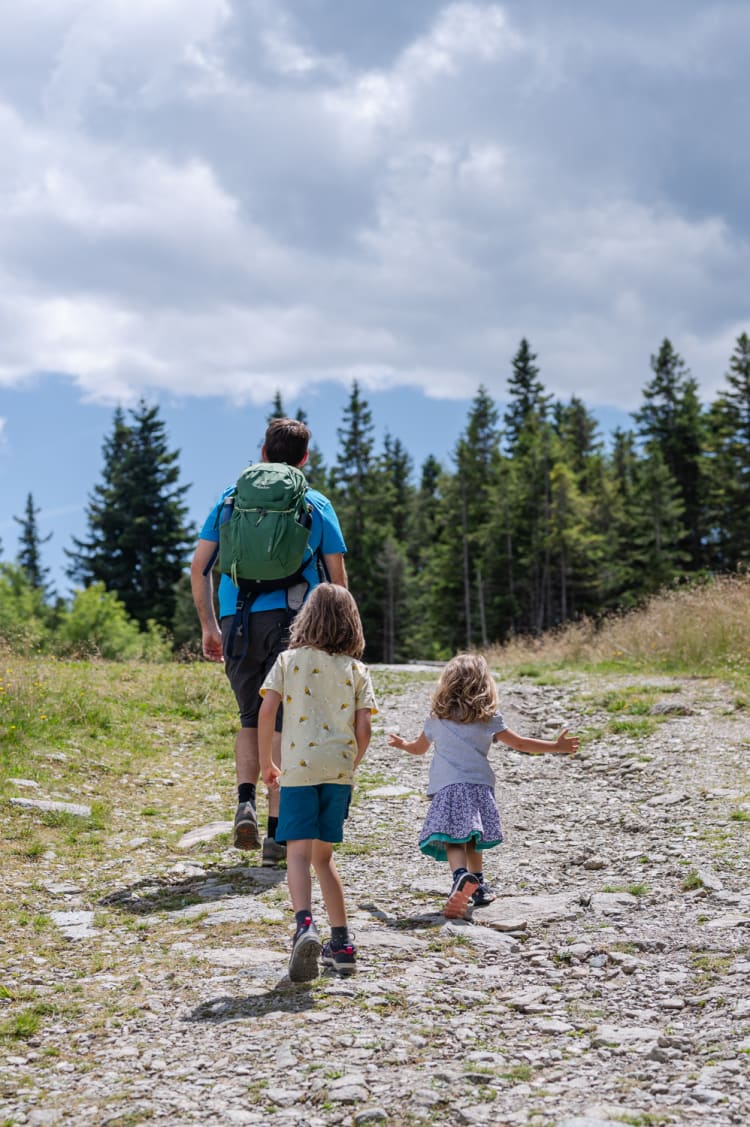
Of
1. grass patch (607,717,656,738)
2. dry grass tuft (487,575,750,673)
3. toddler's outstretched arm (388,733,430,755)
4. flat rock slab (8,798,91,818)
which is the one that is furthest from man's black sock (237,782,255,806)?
dry grass tuft (487,575,750,673)

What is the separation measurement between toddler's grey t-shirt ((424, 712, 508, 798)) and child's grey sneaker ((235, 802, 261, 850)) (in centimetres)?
106

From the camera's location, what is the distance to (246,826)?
18.2ft

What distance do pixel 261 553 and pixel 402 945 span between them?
2124mm

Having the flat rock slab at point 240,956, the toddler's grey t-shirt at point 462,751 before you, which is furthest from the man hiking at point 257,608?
the flat rock slab at point 240,956

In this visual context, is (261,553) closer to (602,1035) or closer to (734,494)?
(602,1035)

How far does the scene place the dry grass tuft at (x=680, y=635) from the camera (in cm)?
1305

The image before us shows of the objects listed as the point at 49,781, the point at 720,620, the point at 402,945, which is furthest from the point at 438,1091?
the point at 720,620

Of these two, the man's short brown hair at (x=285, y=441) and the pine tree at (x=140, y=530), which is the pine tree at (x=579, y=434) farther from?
the man's short brown hair at (x=285, y=441)

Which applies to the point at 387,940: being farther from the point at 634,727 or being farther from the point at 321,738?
the point at 634,727

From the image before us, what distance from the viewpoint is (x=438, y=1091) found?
9.39ft

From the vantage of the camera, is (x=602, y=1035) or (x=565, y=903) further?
(x=565, y=903)

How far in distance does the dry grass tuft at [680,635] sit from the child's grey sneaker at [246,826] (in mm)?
8463

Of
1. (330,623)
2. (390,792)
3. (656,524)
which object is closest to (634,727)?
(390,792)

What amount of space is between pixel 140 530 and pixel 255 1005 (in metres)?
56.8
